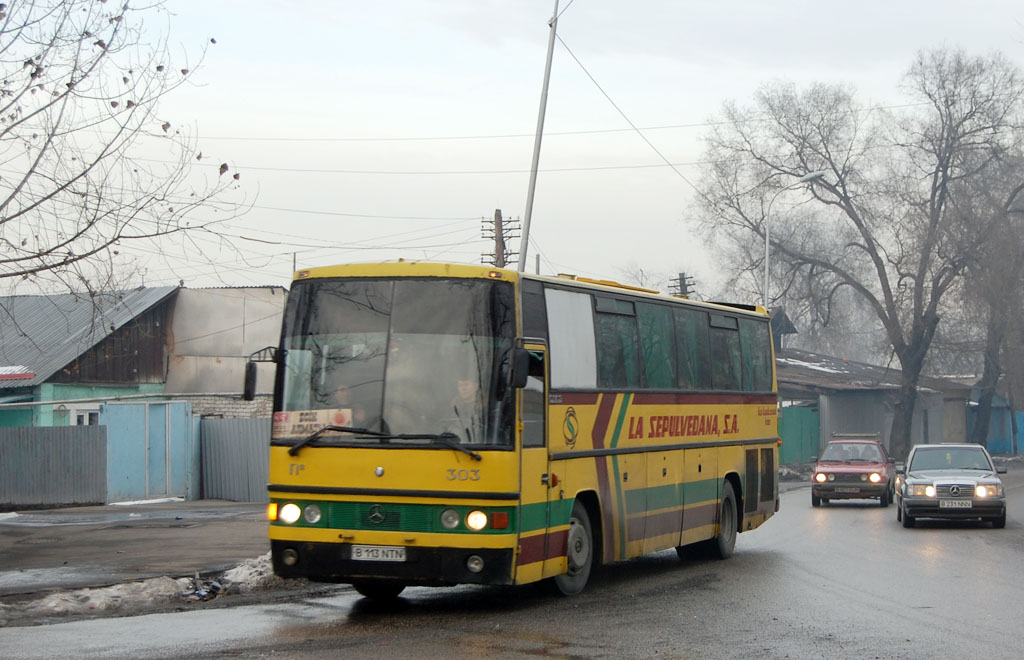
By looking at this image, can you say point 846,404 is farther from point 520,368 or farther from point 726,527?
point 520,368

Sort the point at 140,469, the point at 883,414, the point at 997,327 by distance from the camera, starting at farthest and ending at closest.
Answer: the point at 883,414 < the point at 997,327 < the point at 140,469

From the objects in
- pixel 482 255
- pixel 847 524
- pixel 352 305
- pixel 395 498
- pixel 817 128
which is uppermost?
pixel 817 128

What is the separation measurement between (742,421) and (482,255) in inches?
1218

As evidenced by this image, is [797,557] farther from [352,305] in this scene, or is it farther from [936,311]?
[936,311]

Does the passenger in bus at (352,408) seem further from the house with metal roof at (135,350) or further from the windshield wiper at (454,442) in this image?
the house with metal roof at (135,350)

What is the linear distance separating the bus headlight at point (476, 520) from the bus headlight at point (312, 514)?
1315 mm

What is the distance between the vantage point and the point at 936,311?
54.2m

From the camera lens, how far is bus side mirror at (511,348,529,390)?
1043 cm

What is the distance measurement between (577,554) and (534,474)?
60.3 inches

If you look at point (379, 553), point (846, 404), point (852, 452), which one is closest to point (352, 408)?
point (379, 553)

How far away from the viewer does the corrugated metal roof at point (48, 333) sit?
114ft

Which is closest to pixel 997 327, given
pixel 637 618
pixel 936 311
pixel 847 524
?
pixel 936 311

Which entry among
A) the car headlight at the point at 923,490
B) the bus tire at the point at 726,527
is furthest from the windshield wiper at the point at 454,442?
the car headlight at the point at 923,490

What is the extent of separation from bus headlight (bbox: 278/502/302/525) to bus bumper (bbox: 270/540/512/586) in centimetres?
19
